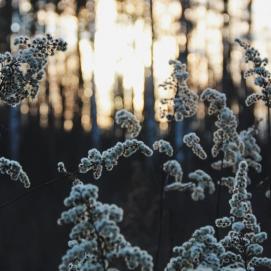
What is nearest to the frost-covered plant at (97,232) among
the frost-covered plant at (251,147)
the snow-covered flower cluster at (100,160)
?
the snow-covered flower cluster at (100,160)

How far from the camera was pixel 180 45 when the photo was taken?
118 ft

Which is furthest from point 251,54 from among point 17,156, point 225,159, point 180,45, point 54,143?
point 180,45

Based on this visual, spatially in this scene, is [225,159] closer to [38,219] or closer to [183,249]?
[183,249]

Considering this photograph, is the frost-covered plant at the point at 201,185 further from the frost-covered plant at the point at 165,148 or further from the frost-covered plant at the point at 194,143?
the frost-covered plant at the point at 165,148

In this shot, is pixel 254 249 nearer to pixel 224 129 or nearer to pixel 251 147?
pixel 224 129

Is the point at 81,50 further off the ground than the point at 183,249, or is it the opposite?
the point at 81,50

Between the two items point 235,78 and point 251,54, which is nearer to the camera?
point 251,54

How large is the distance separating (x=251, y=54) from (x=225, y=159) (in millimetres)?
786

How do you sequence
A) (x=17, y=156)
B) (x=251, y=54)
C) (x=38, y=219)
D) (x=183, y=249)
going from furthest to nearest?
(x=17, y=156) → (x=38, y=219) → (x=251, y=54) → (x=183, y=249)

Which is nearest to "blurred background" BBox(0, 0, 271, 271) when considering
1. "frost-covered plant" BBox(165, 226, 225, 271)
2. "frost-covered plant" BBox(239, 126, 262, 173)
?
"frost-covered plant" BBox(239, 126, 262, 173)

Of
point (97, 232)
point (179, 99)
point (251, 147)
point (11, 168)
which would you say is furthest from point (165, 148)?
point (97, 232)

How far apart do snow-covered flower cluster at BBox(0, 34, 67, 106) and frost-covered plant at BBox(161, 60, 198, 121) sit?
1.10 meters

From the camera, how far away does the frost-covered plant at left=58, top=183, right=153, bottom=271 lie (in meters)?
2.65

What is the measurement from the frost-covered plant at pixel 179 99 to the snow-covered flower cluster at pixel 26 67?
110 centimetres
